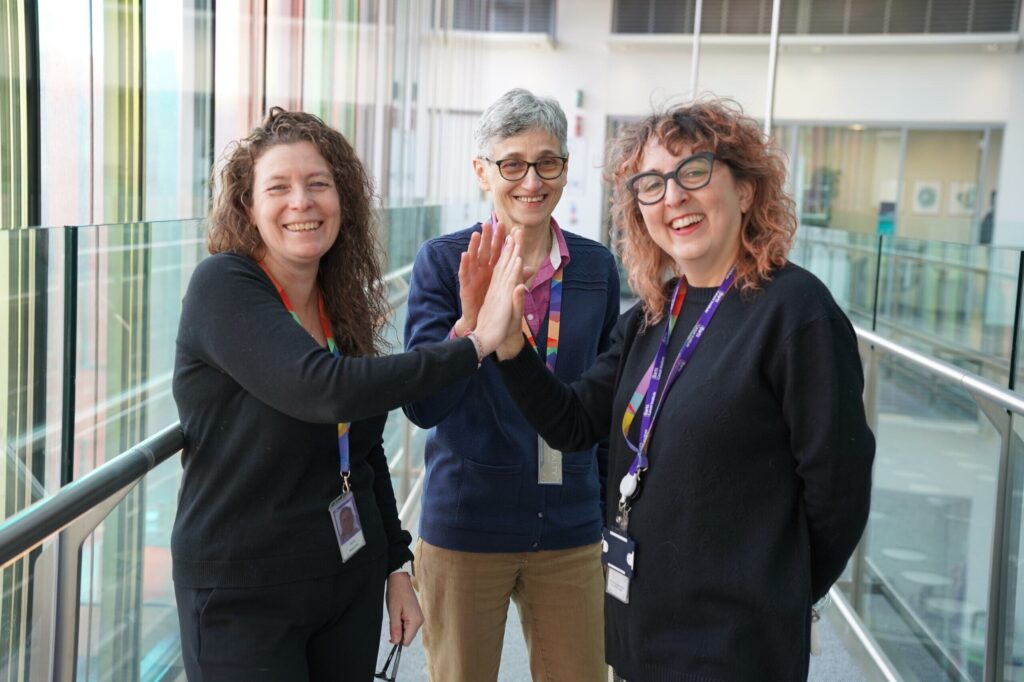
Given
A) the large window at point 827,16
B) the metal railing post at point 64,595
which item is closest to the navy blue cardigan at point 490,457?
the metal railing post at point 64,595

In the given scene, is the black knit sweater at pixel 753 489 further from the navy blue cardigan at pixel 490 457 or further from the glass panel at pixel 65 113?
the glass panel at pixel 65 113

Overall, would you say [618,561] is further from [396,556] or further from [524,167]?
[524,167]

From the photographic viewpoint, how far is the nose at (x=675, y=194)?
61.9 inches

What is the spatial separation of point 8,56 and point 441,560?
1.24 meters

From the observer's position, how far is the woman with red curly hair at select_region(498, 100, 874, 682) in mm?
1453

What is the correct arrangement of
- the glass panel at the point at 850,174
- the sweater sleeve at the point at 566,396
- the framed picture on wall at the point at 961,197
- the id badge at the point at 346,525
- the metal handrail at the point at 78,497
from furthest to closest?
the glass panel at the point at 850,174
the framed picture on wall at the point at 961,197
the sweater sleeve at the point at 566,396
the id badge at the point at 346,525
the metal handrail at the point at 78,497

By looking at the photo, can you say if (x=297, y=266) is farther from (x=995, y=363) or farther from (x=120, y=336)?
(x=995, y=363)

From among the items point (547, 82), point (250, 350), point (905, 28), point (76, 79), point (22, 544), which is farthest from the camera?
point (547, 82)

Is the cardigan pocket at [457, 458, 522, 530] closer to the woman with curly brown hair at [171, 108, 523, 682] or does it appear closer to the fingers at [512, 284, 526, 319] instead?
the woman with curly brown hair at [171, 108, 523, 682]

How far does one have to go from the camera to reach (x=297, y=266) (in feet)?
5.69

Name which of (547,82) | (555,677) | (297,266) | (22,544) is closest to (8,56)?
(297,266)

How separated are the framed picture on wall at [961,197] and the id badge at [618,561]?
13707mm

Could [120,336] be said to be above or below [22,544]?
above

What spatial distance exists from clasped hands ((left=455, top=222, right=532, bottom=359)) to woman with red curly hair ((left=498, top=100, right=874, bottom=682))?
0.74 feet
